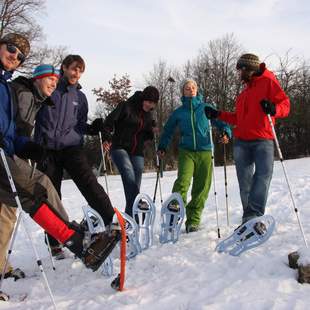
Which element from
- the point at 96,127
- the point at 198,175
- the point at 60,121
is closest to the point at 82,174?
the point at 60,121

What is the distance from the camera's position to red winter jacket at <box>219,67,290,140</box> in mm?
4574

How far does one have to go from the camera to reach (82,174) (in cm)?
448

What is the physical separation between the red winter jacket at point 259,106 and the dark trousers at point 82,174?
6.79 ft

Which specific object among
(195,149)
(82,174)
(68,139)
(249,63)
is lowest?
(82,174)

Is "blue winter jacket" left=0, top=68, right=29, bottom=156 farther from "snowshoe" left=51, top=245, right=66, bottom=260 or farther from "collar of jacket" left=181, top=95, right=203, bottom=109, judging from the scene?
"collar of jacket" left=181, top=95, right=203, bottom=109

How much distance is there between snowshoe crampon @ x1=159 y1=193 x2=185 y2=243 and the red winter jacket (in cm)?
127

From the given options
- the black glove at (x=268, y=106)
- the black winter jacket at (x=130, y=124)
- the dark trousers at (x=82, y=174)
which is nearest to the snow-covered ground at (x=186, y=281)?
the dark trousers at (x=82, y=174)

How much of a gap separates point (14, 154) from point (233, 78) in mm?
33317

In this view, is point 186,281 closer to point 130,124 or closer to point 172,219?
point 172,219

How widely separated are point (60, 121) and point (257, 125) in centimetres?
254

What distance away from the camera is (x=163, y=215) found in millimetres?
5176

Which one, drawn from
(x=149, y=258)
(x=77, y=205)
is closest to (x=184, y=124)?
(x=149, y=258)

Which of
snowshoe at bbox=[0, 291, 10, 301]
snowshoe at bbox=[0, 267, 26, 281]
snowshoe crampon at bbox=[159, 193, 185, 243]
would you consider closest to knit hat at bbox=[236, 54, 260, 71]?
snowshoe crampon at bbox=[159, 193, 185, 243]

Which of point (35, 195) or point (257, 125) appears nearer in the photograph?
point (35, 195)
